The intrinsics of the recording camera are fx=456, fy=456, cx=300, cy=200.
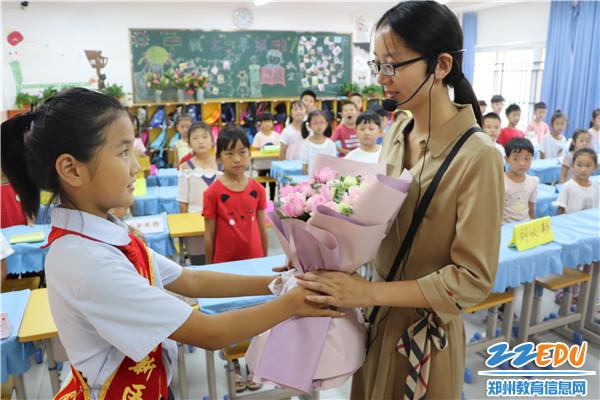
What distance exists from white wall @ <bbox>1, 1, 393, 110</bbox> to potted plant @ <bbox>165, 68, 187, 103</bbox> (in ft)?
2.39

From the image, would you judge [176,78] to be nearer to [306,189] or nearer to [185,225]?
[185,225]

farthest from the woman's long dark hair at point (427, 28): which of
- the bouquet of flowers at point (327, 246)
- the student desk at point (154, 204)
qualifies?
the student desk at point (154, 204)

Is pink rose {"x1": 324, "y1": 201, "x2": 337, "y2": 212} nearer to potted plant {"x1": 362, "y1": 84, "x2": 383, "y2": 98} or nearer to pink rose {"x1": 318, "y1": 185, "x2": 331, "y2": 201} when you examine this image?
pink rose {"x1": 318, "y1": 185, "x2": 331, "y2": 201}

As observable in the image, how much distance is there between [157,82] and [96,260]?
7.80m

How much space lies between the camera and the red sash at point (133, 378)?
3.41ft

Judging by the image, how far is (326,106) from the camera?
9539mm

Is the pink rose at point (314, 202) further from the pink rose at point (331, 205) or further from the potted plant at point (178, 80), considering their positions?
the potted plant at point (178, 80)

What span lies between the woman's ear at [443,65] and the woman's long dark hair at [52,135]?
2.48ft

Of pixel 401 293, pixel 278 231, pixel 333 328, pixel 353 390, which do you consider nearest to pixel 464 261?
pixel 401 293

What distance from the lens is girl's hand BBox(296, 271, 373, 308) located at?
3.58ft

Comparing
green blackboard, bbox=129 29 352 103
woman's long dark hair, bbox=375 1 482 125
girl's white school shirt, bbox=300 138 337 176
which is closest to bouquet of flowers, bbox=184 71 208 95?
green blackboard, bbox=129 29 352 103

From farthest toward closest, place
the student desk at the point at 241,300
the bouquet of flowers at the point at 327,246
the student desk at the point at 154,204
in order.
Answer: the student desk at the point at 154,204, the student desk at the point at 241,300, the bouquet of flowers at the point at 327,246

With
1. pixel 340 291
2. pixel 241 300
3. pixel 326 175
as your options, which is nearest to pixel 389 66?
pixel 326 175

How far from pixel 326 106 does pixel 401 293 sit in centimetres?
872
